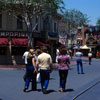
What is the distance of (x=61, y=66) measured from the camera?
1094 cm

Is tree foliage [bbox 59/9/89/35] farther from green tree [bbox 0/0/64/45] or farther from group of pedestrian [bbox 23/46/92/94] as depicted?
group of pedestrian [bbox 23/46/92/94]

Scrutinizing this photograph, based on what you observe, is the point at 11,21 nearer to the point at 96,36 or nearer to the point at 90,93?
the point at 90,93

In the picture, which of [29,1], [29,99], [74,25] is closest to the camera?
[29,99]

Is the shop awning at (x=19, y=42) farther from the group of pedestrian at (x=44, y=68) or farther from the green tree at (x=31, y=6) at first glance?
the group of pedestrian at (x=44, y=68)

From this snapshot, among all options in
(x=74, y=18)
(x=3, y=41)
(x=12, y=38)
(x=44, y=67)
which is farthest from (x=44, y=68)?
(x=74, y=18)

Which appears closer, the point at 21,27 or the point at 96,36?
the point at 21,27

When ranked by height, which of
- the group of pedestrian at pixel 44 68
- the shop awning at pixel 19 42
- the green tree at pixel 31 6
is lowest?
the group of pedestrian at pixel 44 68

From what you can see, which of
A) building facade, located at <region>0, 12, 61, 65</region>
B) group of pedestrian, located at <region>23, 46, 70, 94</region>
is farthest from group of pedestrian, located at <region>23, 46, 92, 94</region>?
building facade, located at <region>0, 12, 61, 65</region>

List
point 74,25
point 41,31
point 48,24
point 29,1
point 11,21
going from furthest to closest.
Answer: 1. point 74,25
2. point 48,24
3. point 41,31
4. point 11,21
5. point 29,1

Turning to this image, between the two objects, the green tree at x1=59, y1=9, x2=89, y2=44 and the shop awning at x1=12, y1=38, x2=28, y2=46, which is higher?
the green tree at x1=59, y1=9, x2=89, y2=44

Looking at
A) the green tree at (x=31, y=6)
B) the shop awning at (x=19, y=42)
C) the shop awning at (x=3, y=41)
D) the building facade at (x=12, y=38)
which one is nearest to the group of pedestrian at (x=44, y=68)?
the green tree at (x=31, y=6)

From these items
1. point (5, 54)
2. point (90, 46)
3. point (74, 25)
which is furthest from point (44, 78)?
point (90, 46)

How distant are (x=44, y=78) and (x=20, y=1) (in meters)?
17.5

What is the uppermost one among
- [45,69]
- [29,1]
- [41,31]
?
[29,1]
